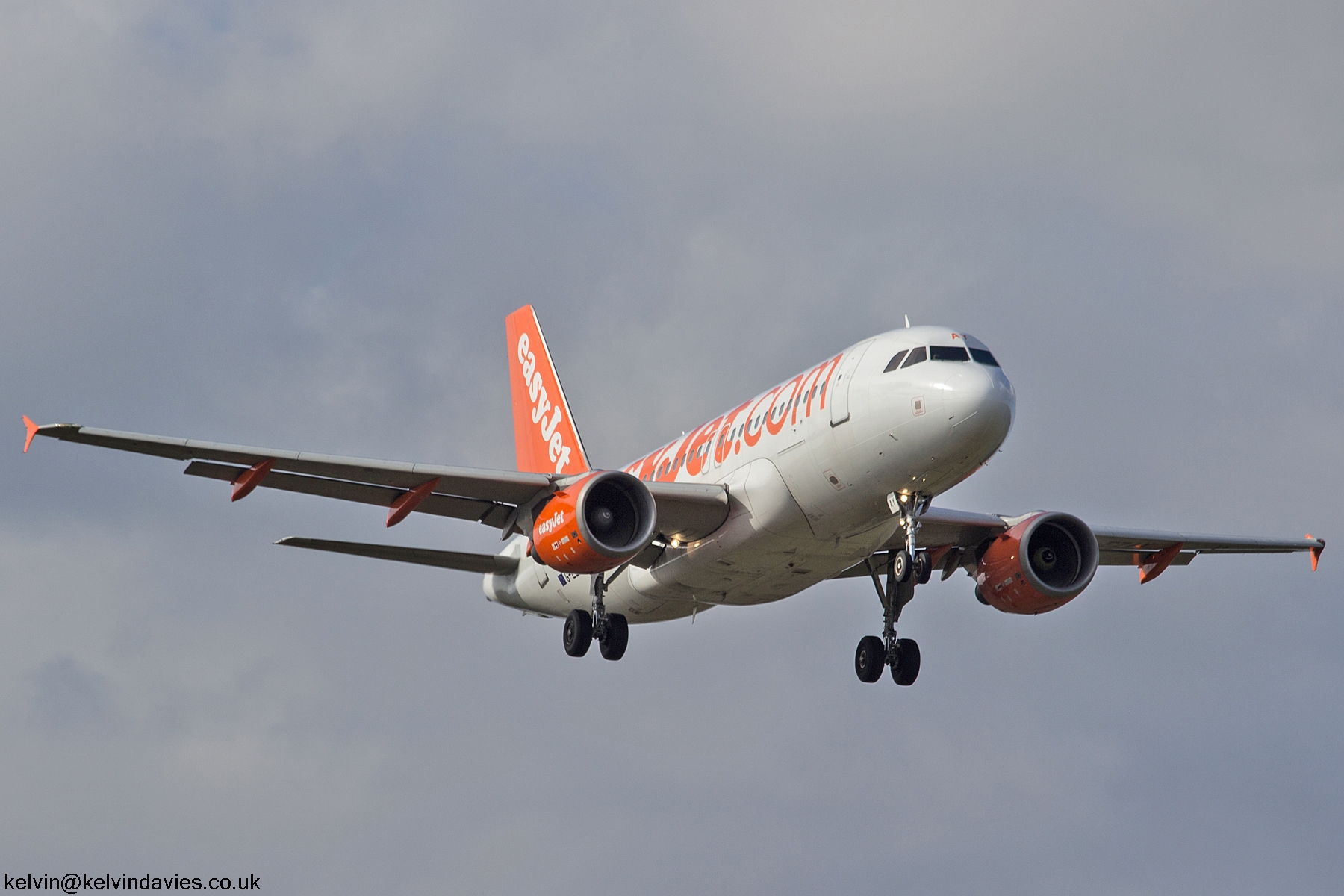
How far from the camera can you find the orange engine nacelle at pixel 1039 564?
36.0m

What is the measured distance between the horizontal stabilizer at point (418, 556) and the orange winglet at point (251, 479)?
1.83m

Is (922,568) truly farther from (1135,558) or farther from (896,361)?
(1135,558)

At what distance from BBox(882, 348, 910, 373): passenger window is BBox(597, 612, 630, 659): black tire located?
9.62 metres

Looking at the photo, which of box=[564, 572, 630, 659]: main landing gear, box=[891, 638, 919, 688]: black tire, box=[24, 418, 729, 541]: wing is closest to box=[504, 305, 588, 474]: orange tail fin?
box=[564, 572, 630, 659]: main landing gear

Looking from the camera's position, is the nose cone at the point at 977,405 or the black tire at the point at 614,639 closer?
the nose cone at the point at 977,405

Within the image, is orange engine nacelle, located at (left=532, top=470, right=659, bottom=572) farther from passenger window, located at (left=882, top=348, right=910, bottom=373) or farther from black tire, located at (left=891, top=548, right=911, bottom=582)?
passenger window, located at (left=882, top=348, right=910, bottom=373)

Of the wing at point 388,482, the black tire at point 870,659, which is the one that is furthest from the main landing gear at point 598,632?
the black tire at point 870,659

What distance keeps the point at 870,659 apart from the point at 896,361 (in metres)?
9.46

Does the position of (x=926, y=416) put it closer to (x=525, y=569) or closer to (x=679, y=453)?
(x=679, y=453)

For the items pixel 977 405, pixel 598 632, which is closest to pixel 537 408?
pixel 598 632

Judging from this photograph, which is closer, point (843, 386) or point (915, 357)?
point (915, 357)

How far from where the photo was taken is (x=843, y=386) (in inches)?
1190

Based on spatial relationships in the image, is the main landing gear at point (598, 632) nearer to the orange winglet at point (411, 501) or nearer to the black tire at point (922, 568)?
the orange winglet at point (411, 501)

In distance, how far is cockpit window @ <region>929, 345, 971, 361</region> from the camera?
1150 inches
